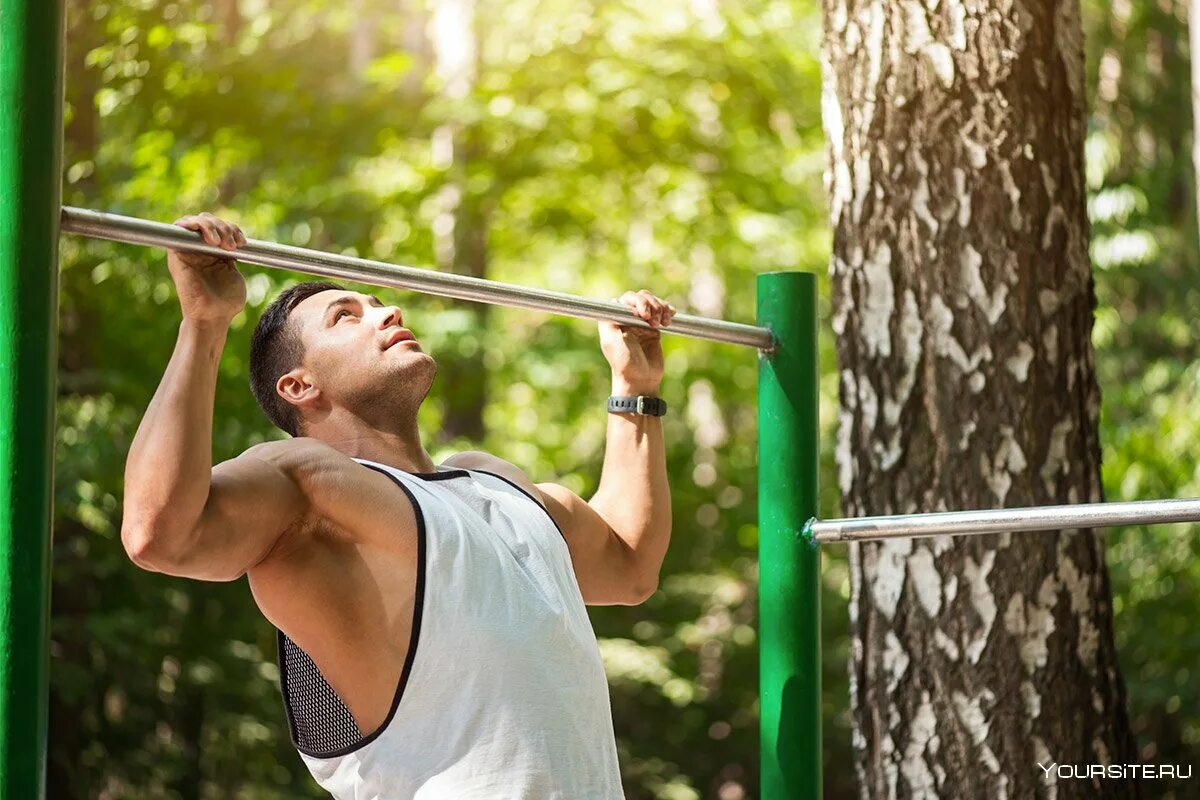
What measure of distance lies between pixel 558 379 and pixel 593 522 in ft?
24.8

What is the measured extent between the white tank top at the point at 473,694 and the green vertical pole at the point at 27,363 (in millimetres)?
392

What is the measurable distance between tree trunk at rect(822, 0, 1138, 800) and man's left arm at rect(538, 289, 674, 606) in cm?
56

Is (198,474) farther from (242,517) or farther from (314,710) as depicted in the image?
(314,710)

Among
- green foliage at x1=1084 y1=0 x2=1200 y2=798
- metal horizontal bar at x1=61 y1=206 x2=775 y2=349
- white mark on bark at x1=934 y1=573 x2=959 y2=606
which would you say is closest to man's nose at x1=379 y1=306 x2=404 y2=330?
metal horizontal bar at x1=61 y1=206 x2=775 y2=349

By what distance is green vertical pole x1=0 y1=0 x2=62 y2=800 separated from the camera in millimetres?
1251

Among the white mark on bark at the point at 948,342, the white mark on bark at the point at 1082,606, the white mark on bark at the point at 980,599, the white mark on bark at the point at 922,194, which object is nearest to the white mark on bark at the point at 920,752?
the white mark on bark at the point at 980,599

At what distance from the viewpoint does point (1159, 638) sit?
645 centimetres

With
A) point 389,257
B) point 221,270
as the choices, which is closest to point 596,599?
point 221,270

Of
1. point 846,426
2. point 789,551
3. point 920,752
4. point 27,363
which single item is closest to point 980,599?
point 920,752

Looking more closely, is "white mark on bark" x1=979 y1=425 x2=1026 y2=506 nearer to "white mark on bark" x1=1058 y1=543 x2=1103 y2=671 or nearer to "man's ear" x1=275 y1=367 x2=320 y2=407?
"white mark on bark" x1=1058 y1=543 x2=1103 y2=671

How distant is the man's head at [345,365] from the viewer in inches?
73.9

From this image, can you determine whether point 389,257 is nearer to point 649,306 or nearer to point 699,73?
point 699,73

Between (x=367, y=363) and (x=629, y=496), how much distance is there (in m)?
0.48

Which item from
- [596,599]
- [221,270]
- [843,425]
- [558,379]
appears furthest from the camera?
[558,379]
